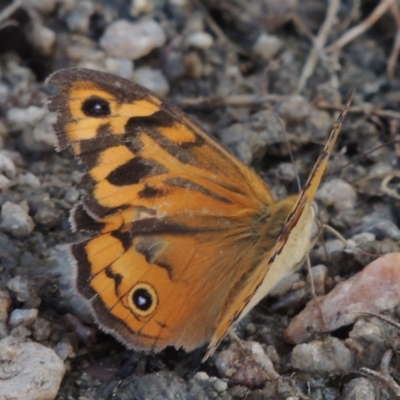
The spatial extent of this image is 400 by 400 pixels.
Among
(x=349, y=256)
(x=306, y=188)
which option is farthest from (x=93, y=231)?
(x=349, y=256)

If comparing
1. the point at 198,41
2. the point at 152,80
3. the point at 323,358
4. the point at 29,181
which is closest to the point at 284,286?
the point at 323,358

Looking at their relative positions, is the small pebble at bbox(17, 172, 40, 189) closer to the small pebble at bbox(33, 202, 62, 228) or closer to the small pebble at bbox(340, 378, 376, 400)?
the small pebble at bbox(33, 202, 62, 228)

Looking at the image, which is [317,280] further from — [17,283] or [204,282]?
[17,283]

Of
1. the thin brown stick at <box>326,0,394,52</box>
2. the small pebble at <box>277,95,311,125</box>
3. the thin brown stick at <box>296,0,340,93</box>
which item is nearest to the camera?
the small pebble at <box>277,95,311,125</box>

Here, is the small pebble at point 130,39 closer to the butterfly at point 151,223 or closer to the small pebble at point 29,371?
the butterfly at point 151,223

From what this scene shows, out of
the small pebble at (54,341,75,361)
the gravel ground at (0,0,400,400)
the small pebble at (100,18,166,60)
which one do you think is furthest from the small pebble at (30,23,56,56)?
the small pebble at (54,341,75,361)

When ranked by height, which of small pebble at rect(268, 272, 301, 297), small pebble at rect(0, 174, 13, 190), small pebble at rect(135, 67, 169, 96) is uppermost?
small pebble at rect(0, 174, 13, 190)

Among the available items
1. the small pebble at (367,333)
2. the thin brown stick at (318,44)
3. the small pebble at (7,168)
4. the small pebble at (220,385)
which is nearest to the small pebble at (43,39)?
the small pebble at (7,168)
